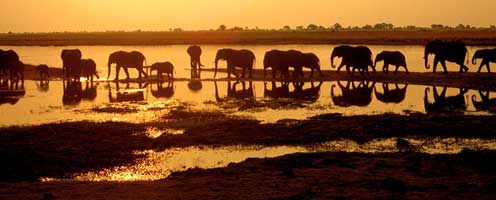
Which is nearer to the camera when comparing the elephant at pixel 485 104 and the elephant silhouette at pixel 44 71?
the elephant at pixel 485 104

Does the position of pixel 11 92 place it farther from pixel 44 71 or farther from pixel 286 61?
pixel 286 61

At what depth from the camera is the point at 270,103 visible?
2141 centimetres

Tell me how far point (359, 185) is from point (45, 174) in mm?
5037

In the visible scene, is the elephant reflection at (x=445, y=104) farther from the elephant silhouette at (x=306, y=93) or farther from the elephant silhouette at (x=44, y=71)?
the elephant silhouette at (x=44, y=71)

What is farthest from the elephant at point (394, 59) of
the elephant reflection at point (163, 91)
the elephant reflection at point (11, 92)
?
the elephant reflection at point (11, 92)

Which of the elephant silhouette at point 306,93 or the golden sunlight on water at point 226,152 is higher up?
the elephant silhouette at point 306,93

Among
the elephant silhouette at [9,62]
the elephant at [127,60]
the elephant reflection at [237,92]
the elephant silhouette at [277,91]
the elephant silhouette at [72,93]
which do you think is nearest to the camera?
the elephant silhouette at [72,93]

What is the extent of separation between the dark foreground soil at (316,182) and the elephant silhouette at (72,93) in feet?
38.9

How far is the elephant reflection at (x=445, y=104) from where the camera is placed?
1944 centimetres

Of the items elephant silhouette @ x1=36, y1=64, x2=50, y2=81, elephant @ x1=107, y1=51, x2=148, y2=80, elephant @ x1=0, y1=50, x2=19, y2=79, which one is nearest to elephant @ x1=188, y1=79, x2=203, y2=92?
elephant @ x1=107, y1=51, x2=148, y2=80

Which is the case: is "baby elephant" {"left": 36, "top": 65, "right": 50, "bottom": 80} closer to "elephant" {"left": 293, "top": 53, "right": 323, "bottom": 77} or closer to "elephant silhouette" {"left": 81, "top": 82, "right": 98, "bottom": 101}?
"elephant silhouette" {"left": 81, "top": 82, "right": 98, "bottom": 101}

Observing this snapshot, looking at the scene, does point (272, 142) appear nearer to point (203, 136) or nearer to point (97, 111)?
point (203, 136)

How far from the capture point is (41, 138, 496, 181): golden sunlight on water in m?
11.7

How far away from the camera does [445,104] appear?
20.7 metres
